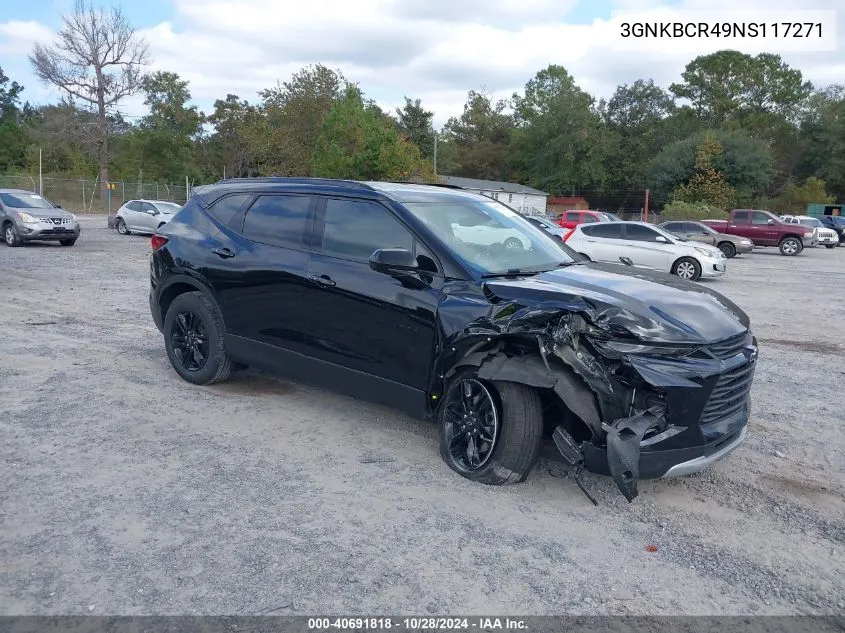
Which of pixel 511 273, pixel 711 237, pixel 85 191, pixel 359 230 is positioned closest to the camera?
pixel 511 273

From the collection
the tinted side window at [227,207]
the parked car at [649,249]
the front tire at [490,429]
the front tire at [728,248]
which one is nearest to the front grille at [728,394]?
the front tire at [490,429]

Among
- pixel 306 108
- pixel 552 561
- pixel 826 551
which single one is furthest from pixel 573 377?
pixel 306 108

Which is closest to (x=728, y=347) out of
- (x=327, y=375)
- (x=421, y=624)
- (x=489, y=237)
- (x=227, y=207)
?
(x=489, y=237)

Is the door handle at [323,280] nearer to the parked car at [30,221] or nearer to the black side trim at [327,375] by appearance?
the black side trim at [327,375]

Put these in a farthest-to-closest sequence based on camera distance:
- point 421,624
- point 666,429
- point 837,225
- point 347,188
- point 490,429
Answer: point 837,225
point 347,188
point 490,429
point 666,429
point 421,624

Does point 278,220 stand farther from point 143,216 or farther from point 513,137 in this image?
point 513,137

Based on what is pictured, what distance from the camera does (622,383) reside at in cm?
395

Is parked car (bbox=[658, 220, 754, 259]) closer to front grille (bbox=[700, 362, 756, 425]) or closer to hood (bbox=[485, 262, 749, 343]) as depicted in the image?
hood (bbox=[485, 262, 749, 343])

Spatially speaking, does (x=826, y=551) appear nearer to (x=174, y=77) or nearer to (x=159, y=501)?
(x=159, y=501)

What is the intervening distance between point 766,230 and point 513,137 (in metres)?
52.3

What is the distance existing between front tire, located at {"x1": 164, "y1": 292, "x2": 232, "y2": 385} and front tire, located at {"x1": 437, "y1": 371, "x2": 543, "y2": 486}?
2.43 m

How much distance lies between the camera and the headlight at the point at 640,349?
3.93 m

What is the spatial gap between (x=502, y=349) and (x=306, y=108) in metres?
43.1

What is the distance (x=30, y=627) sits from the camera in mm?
2930
